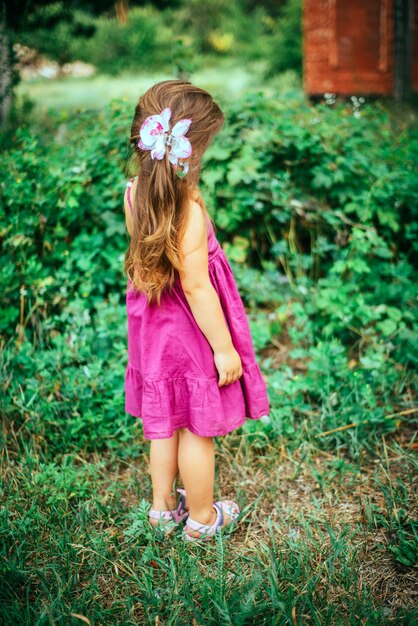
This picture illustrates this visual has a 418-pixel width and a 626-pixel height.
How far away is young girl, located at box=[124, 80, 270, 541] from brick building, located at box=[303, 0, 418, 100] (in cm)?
464

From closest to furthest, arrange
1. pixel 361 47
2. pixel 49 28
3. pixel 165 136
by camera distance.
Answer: pixel 165 136, pixel 49 28, pixel 361 47

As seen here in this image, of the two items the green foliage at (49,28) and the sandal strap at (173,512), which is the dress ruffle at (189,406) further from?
the green foliage at (49,28)

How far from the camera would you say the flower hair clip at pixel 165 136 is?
5.30 feet

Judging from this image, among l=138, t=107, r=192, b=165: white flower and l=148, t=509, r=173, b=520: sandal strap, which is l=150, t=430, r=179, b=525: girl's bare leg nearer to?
l=148, t=509, r=173, b=520: sandal strap

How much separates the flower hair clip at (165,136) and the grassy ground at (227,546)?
114cm

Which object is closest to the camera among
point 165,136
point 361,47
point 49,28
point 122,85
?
point 165,136

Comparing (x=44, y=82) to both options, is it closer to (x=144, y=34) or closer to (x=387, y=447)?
(x=144, y=34)

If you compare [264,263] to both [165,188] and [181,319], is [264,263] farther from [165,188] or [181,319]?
[165,188]

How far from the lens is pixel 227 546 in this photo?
1.98 meters

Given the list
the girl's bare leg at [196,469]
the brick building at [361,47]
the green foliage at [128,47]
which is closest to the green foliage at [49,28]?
the brick building at [361,47]

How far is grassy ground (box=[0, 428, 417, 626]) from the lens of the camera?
5.48 feet

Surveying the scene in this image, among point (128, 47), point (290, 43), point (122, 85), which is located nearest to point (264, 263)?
point (290, 43)

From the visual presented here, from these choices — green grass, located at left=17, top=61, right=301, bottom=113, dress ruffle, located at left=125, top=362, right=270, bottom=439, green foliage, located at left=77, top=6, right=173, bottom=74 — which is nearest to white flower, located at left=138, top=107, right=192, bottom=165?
dress ruffle, located at left=125, top=362, right=270, bottom=439

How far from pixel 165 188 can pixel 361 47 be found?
16.7ft
